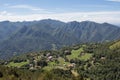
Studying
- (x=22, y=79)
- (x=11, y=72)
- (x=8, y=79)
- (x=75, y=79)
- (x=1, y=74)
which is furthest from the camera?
(x=11, y=72)

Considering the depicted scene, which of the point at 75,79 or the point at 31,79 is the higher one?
the point at 75,79

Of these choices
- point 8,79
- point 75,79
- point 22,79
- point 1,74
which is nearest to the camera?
point 75,79

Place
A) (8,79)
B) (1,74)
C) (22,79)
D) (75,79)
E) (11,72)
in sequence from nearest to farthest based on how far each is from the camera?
1. (75,79)
2. (8,79)
3. (22,79)
4. (1,74)
5. (11,72)

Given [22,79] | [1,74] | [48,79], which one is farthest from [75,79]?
[1,74]

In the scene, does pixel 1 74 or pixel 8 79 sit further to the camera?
pixel 1 74

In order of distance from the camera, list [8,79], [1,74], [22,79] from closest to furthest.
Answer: [8,79] → [22,79] → [1,74]

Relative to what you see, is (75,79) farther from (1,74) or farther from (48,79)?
(1,74)

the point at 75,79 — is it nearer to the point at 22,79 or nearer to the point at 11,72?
the point at 22,79

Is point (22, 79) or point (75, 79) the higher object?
point (75, 79)

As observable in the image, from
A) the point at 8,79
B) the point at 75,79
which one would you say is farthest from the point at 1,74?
the point at 75,79

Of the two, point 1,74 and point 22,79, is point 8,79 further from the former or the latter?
point 1,74

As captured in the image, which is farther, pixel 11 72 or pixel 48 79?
pixel 11 72
